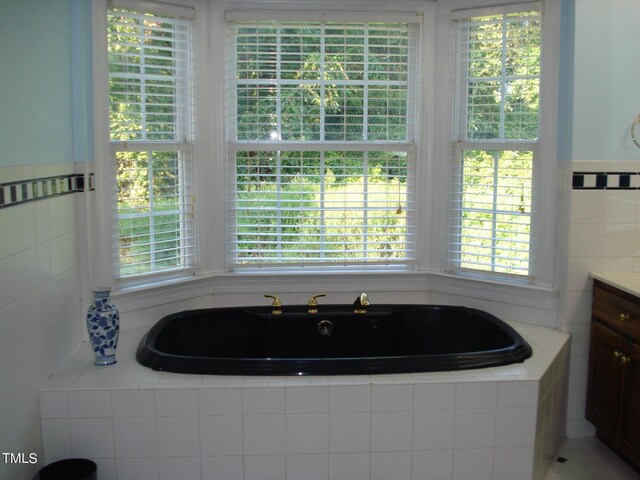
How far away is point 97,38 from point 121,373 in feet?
5.00

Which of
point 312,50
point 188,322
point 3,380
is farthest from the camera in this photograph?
point 312,50

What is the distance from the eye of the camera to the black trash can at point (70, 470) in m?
2.53

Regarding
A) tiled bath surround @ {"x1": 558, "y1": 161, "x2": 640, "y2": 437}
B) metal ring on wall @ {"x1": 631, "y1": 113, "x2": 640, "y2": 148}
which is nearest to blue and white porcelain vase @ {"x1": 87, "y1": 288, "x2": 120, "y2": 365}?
tiled bath surround @ {"x1": 558, "y1": 161, "x2": 640, "y2": 437}

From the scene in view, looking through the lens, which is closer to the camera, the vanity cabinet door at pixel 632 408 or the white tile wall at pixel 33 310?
the white tile wall at pixel 33 310

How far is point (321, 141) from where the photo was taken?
3.77 metres

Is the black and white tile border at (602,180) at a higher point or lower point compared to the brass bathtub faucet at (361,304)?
higher

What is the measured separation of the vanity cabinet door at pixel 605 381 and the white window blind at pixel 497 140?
1.61 ft

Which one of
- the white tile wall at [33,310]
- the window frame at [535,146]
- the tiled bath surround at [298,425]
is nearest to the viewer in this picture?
the white tile wall at [33,310]

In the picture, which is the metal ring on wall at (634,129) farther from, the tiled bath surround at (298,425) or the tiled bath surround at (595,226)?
the tiled bath surround at (298,425)

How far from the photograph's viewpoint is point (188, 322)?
3482 mm

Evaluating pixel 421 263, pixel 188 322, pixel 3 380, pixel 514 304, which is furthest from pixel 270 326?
pixel 3 380

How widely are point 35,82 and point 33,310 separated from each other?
2.88ft

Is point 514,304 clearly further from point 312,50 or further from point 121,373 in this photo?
point 121,373

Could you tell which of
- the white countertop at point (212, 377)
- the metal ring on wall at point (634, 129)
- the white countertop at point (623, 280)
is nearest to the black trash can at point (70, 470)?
the white countertop at point (212, 377)
